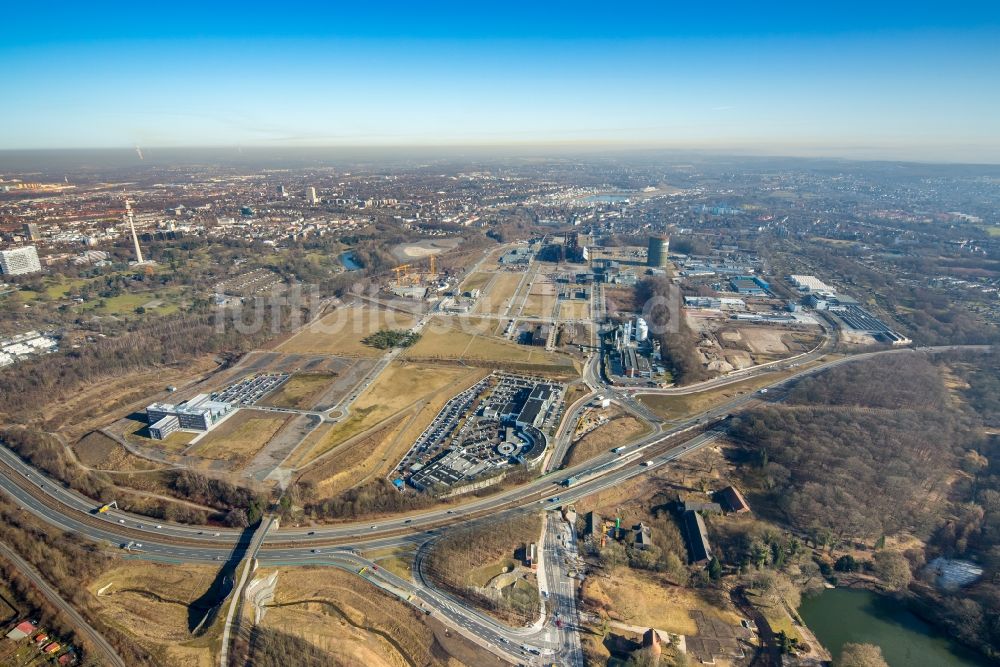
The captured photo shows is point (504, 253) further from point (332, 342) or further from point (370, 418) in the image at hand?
point (370, 418)

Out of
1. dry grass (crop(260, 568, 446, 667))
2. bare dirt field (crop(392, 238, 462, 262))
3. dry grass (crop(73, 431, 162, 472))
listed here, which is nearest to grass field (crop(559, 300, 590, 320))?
bare dirt field (crop(392, 238, 462, 262))

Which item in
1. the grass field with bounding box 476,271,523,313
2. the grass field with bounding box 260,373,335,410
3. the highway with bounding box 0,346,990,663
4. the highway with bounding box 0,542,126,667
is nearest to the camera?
the highway with bounding box 0,542,126,667

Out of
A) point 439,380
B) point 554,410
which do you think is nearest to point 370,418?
point 439,380

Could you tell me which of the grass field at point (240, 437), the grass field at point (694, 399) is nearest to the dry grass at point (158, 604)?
the grass field at point (240, 437)

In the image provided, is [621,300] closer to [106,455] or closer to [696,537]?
[696,537]

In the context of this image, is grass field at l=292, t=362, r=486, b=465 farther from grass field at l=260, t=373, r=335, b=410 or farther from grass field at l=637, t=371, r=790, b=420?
grass field at l=637, t=371, r=790, b=420

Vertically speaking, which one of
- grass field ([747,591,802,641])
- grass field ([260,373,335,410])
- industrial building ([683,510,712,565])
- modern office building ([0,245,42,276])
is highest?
modern office building ([0,245,42,276])

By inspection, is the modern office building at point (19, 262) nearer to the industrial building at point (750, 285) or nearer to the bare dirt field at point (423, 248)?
the bare dirt field at point (423, 248)
